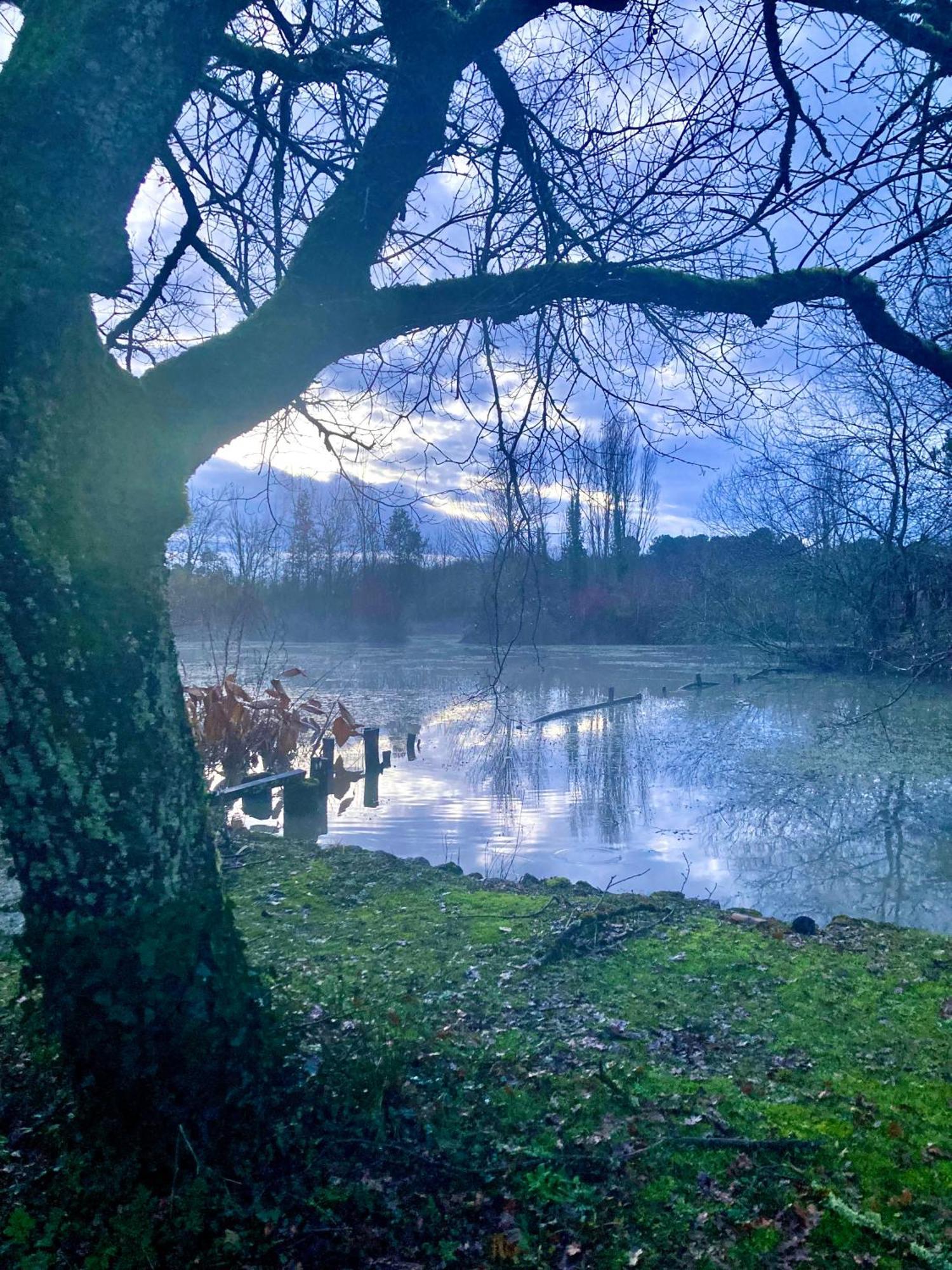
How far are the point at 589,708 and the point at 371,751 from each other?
8100 mm

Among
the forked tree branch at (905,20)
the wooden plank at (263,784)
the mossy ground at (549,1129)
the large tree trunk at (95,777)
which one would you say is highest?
the forked tree branch at (905,20)

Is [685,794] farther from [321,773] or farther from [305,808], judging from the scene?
[305,808]

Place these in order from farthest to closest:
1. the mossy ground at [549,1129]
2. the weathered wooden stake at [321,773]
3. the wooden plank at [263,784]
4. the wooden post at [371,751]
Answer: the wooden post at [371,751], the weathered wooden stake at [321,773], the wooden plank at [263,784], the mossy ground at [549,1129]

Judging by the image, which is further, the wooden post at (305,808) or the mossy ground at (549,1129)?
the wooden post at (305,808)

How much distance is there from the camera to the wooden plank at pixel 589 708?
18078mm

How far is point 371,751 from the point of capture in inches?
480

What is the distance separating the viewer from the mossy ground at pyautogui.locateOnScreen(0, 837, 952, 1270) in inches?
90.1

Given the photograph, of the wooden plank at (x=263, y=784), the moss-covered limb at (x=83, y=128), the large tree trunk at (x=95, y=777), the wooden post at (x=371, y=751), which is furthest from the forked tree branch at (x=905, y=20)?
the wooden post at (x=371, y=751)

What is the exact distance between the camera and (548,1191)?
2.47m

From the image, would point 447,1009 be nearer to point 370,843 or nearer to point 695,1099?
point 695,1099

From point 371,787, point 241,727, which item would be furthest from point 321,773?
point 241,727

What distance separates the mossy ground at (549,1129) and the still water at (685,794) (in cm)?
176

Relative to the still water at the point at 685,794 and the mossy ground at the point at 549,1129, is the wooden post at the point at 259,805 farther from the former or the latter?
the mossy ground at the point at 549,1129

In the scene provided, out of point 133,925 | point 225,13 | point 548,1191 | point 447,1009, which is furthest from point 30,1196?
point 225,13
